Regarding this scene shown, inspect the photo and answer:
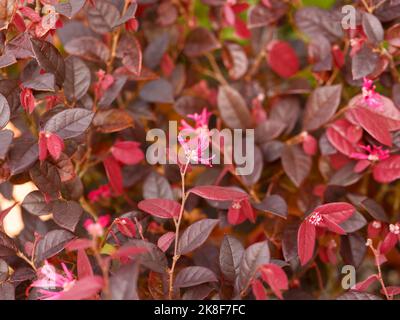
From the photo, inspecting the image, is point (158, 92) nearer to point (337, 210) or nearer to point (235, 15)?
point (235, 15)

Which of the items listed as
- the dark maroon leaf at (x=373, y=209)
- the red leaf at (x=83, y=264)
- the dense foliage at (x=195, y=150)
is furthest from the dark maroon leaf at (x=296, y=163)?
the red leaf at (x=83, y=264)

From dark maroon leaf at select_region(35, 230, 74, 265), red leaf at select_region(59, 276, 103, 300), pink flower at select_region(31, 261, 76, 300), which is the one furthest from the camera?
dark maroon leaf at select_region(35, 230, 74, 265)

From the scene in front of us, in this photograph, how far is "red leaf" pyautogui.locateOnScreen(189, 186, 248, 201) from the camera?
87 cm

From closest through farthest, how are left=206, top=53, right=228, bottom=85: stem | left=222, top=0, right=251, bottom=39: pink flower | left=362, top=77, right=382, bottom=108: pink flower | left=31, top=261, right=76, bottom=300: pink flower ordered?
1. left=31, top=261, right=76, bottom=300: pink flower
2. left=362, top=77, right=382, bottom=108: pink flower
3. left=222, top=0, right=251, bottom=39: pink flower
4. left=206, top=53, right=228, bottom=85: stem

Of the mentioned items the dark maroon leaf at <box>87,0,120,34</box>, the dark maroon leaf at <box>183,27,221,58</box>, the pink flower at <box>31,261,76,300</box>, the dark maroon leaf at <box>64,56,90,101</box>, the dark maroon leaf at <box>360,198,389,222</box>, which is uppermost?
the dark maroon leaf at <box>87,0,120,34</box>

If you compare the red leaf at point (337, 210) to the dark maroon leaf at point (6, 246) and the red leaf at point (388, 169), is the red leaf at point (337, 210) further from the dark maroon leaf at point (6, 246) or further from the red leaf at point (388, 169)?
the dark maroon leaf at point (6, 246)

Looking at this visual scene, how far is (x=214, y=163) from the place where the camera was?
1.12 metres

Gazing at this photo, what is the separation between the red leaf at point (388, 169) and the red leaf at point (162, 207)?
37 cm

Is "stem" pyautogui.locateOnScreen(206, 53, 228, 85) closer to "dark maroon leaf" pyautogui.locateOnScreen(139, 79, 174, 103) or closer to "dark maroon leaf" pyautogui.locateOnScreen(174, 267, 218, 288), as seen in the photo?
"dark maroon leaf" pyautogui.locateOnScreen(139, 79, 174, 103)

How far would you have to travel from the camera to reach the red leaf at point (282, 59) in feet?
4.27

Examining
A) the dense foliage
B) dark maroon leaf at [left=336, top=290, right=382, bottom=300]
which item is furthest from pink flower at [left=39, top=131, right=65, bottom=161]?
dark maroon leaf at [left=336, top=290, right=382, bottom=300]

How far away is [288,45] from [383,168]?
396 mm

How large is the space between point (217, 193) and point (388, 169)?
0.34 m
